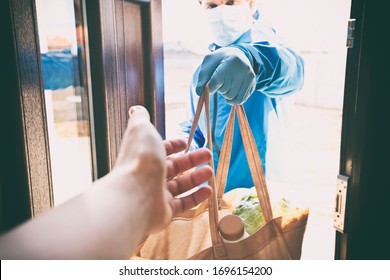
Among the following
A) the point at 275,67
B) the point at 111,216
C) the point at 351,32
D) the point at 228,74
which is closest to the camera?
the point at 111,216

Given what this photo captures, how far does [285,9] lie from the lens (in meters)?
1.40

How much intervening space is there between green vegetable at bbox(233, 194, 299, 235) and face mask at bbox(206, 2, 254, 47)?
741 mm

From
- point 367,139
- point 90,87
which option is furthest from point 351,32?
point 90,87

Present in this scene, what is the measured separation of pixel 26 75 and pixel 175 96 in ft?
9.19

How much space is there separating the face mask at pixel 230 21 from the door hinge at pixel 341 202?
79cm

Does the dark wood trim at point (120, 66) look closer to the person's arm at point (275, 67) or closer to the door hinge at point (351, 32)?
the person's arm at point (275, 67)

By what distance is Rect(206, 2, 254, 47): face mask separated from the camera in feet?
4.42

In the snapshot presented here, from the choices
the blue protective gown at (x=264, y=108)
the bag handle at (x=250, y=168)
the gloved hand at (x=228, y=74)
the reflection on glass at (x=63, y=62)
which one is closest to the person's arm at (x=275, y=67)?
the blue protective gown at (x=264, y=108)

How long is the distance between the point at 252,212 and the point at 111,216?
2.31ft

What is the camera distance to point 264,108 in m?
1.41

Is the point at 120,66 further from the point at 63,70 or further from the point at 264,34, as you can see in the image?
the point at 264,34

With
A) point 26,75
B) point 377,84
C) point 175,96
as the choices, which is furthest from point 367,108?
point 175,96

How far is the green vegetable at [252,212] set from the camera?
3.35ft

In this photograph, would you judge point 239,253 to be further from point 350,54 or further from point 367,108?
point 350,54
